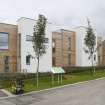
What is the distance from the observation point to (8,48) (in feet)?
126

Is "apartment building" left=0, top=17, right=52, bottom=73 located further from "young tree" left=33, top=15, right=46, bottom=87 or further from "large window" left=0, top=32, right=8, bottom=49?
"young tree" left=33, top=15, right=46, bottom=87

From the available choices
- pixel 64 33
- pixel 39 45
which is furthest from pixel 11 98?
pixel 64 33

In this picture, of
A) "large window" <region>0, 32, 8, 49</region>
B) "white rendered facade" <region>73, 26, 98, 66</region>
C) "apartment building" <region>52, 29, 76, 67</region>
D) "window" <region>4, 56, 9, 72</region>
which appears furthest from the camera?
"white rendered facade" <region>73, 26, 98, 66</region>

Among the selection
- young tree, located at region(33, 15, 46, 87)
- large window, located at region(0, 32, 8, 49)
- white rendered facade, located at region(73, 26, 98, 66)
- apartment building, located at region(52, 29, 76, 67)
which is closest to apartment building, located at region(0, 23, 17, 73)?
large window, located at region(0, 32, 8, 49)

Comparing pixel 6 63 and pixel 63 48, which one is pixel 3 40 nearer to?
A: pixel 6 63

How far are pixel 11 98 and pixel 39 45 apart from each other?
8.97 metres

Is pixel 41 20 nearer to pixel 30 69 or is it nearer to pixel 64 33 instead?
pixel 30 69

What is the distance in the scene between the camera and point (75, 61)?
171 ft

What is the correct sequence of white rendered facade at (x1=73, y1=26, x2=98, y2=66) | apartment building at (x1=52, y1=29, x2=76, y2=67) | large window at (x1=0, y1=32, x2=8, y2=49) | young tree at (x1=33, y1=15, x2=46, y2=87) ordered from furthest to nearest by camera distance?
white rendered facade at (x1=73, y1=26, x2=98, y2=66), apartment building at (x1=52, y1=29, x2=76, y2=67), large window at (x1=0, y1=32, x2=8, y2=49), young tree at (x1=33, y1=15, x2=46, y2=87)

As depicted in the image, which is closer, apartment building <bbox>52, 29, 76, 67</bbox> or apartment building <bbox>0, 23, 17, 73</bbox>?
apartment building <bbox>0, 23, 17, 73</bbox>

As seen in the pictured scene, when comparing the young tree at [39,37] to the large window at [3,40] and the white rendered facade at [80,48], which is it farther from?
the white rendered facade at [80,48]

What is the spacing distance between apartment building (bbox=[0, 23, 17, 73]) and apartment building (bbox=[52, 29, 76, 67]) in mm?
9882

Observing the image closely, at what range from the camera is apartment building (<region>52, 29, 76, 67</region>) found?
47375 mm

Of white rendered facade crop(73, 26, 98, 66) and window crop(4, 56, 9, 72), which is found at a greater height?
white rendered facade crop(73, 26, 98, 66)
